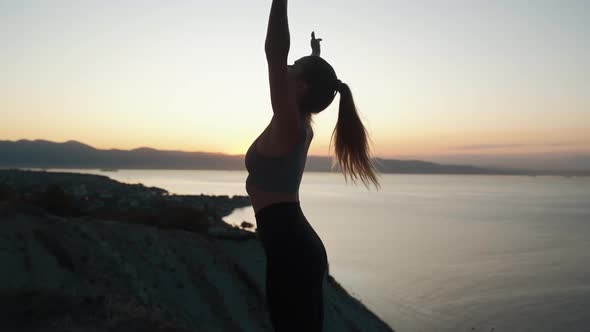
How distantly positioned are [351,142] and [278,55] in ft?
2.78

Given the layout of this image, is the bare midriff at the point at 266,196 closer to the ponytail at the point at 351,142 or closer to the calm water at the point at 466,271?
the ponytail at the point at 351,142

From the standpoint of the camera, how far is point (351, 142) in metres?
2.56

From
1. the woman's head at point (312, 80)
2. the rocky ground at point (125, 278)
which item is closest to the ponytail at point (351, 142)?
the woman's head at point (312, 80)

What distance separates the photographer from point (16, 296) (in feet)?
23.7

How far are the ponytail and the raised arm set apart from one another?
2.19 feet

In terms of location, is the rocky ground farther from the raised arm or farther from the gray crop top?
the raised arm

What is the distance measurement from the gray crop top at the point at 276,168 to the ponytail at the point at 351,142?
433mm

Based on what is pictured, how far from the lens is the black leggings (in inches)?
84.2

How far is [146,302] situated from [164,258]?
2.93 meters

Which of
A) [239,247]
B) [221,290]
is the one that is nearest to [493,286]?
[239,247]

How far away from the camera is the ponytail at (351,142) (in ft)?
8.33

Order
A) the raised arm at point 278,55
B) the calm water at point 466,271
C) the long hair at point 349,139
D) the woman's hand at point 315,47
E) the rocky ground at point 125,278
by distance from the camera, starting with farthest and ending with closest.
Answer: the calm water at point 466,271
the rocky ground at point 125,278
the woman's hand at point 315,47
the long hair at point 349,139
the raised arm at point 278,55

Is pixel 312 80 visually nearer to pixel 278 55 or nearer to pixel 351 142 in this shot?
pixel 278 55

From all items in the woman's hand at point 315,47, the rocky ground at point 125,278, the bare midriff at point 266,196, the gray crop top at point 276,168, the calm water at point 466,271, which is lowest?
the calm water at point 466,271
